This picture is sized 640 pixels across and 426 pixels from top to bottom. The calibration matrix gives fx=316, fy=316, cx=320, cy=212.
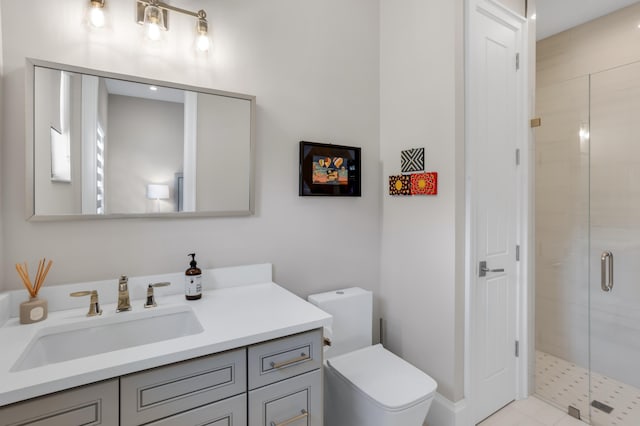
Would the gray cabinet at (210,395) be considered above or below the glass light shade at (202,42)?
below

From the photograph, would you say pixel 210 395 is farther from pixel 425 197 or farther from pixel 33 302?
pixel 425 197

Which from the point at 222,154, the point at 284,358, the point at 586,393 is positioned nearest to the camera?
the point at 284,358

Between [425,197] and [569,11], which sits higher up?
[569,11]

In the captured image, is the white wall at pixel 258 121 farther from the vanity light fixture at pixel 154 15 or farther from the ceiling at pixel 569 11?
the ceiling at pixel 569 11

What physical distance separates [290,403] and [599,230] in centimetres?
256

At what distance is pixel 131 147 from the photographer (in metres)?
1.50

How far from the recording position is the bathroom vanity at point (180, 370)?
2.86 ft

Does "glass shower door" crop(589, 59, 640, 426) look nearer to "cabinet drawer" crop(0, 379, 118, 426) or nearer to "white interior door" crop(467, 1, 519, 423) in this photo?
"white interior door" crop(467, 1, 519, 423)

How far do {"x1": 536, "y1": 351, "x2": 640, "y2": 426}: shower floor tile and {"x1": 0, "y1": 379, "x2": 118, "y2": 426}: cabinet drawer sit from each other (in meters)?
2.66

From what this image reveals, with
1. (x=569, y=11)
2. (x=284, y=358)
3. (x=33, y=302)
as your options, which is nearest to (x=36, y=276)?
(x=33, y=302)

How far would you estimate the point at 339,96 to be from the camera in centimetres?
216

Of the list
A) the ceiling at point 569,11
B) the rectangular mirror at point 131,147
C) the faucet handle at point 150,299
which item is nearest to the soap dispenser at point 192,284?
the faucet handle at point 150,299

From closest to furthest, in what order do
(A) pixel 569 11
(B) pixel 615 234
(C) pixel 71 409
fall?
(C) pixel 71 409
(B) pixel 615 234
(A) pixel 569 11

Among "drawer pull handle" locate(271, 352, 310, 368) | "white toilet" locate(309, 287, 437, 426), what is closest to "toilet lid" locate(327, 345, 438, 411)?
"white toilet" locate(309, 287, 437, 426)
